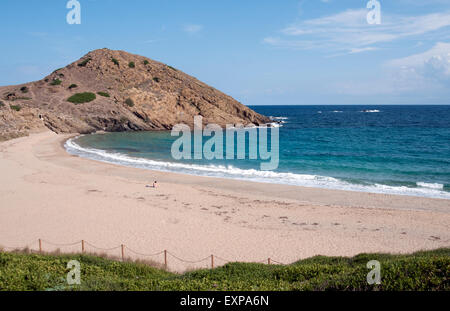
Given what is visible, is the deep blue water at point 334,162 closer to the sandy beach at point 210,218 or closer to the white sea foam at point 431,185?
the white sea foam at point 431,185

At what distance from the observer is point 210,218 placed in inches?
686

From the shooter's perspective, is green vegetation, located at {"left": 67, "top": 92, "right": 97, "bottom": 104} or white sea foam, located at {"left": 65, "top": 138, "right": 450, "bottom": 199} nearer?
white sea foam, located at {"left": 65, "top": 138, "right": 450, "bottom": 199}

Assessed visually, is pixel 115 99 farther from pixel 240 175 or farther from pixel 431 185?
pixel 431 185

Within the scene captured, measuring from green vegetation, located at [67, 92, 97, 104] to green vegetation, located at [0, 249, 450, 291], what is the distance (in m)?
59.3

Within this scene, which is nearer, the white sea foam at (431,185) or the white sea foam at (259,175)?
the white sea foam at (259,175)

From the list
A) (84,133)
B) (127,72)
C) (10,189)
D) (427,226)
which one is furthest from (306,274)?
(127,72)

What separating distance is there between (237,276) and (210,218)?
27.9 ft

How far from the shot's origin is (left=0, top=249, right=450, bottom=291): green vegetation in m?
6.45

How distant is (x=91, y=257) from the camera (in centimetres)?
1067

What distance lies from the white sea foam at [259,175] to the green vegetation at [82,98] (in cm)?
2659

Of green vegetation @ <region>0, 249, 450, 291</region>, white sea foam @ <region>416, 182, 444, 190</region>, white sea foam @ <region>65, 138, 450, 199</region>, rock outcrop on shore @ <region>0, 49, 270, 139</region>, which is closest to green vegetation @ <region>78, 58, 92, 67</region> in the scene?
rock outcrop on shore @ <region>0, 49, 270, 139</region>

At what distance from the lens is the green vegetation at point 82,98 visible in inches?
2521

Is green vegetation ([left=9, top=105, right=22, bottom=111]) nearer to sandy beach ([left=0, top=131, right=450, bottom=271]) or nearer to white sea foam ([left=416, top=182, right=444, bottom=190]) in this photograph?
sandy beach ([left=0, top=131, right=450, bottom=271])

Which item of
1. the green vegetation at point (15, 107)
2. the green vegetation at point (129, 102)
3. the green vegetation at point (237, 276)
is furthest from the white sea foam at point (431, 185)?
the green vegetation at point (15, 107)
